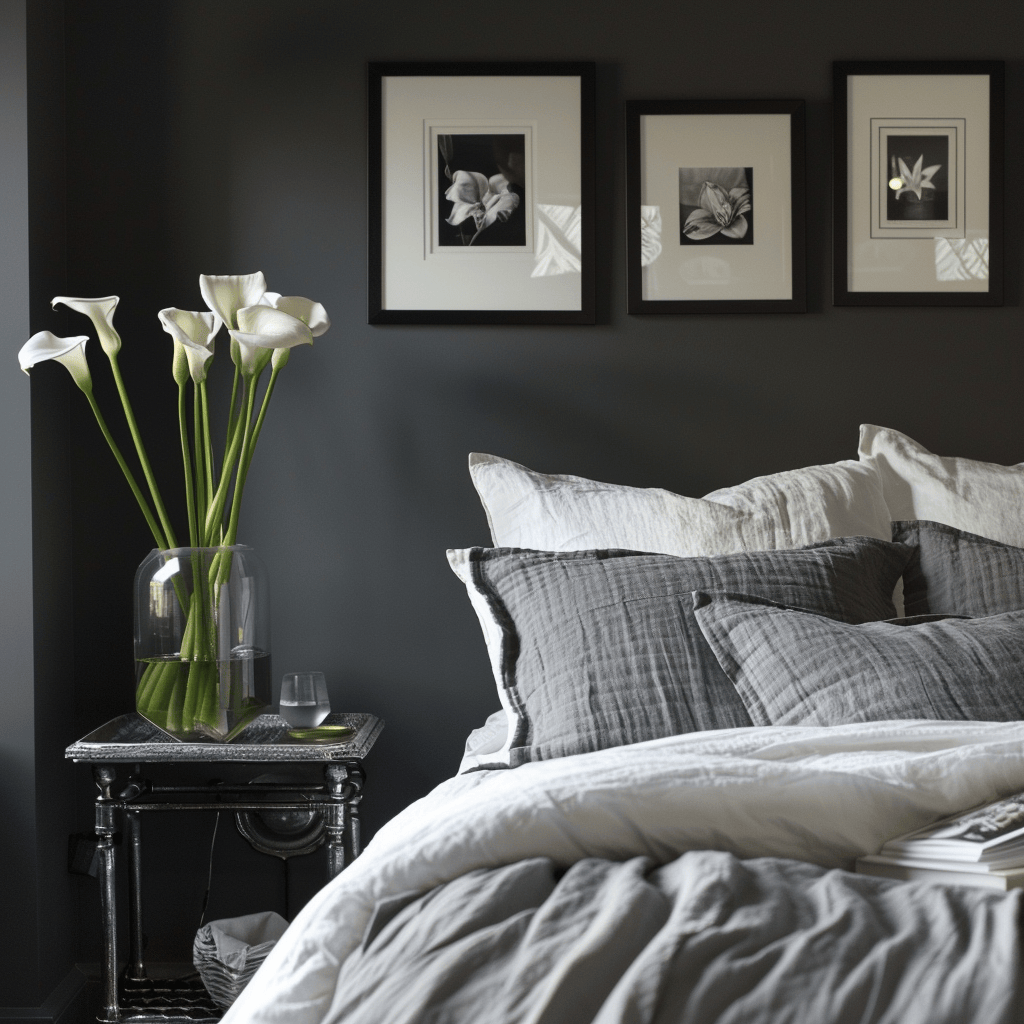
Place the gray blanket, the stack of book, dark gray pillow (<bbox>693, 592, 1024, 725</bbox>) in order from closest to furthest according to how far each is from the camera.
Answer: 1. the gray blanket
2. the stack of book
3. dark gray pillow (<bbox>693, 592, 1024, 725</bbox>)

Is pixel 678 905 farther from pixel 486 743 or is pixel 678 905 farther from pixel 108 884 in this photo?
pixel 108 884

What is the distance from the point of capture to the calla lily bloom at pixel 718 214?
2.47m

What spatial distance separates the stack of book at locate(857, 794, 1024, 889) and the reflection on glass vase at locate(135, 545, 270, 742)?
1327 mm

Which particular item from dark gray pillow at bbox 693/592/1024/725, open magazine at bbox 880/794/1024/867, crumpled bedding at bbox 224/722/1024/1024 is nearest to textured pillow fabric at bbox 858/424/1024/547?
dark gray pillow at bbox 693/592/1024/725

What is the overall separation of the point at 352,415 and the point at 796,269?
3.68 feet

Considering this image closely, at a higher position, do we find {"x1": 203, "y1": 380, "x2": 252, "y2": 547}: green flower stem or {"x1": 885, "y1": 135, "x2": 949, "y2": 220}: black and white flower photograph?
{"x1": 885, "y1": 135, "x2": 949, "y2": 220}: black and white flower photograph

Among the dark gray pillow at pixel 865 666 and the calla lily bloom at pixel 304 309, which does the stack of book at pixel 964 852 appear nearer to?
the dark gray pillow at pixel 865 666

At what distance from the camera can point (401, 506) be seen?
2.48 metres

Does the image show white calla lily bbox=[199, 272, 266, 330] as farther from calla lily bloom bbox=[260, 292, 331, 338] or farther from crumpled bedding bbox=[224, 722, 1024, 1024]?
crumpled bedding bbox=[224, 722, 1024, 1024]


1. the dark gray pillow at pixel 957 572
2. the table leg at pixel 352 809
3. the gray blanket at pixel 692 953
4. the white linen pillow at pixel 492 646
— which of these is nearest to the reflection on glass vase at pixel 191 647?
the table leg at pixel 352 809

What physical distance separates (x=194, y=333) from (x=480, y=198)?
79cm

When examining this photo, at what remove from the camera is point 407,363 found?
2.47 m

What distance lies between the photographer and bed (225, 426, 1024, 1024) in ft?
2.83

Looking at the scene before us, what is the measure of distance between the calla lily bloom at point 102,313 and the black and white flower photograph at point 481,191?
78cm
